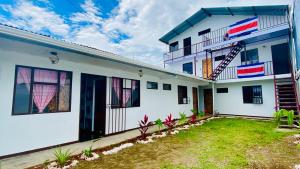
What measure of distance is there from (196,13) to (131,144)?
46.0 feet

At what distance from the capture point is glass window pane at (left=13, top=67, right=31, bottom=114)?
4.81 metres

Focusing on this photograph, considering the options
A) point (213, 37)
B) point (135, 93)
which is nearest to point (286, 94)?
point (213, 37)

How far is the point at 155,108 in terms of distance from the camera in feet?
32.3

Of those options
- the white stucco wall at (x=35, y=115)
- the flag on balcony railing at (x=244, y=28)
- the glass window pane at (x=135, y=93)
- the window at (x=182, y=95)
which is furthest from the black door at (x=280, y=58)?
the white stucco wall at (x=35, y=115)

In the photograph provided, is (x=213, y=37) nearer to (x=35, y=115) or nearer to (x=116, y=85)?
(x=116, y=85)

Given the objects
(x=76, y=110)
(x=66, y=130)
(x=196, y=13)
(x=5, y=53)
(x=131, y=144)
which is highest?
(x=196, y=13)

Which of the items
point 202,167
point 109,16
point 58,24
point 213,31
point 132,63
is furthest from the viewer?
point 213,31

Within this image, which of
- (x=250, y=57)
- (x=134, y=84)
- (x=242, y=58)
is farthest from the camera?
(x=242, y=58)

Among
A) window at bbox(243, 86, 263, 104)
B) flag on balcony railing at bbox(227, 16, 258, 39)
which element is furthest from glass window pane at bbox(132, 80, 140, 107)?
window at bbox(243, 86, 263, 104)

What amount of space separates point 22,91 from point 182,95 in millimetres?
9895

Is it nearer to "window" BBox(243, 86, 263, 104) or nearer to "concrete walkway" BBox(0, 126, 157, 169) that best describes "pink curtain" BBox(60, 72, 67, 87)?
"concrete walkway" BBox(0, 126, 157, 169)

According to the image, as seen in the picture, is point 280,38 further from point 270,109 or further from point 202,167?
point 202,167

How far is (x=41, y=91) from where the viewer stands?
17.4ft

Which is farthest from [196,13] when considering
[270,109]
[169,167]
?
[169,167]
